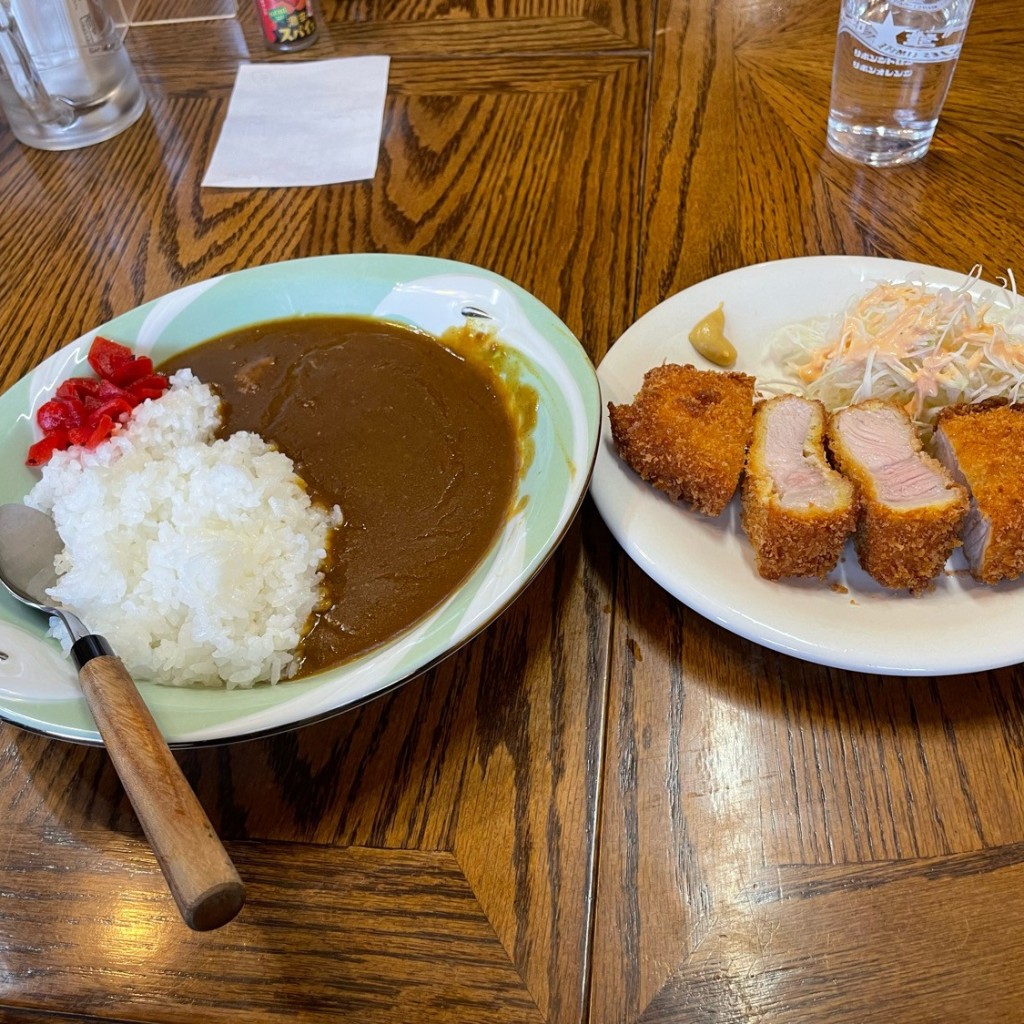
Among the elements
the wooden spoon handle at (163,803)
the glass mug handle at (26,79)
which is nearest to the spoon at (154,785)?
the wooden spoon handle at (163,803)

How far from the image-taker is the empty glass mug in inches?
82.1

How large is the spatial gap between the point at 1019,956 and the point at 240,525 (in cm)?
104

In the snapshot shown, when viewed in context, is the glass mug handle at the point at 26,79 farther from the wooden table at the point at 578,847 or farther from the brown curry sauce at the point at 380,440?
the wooden table at the point at 578,847

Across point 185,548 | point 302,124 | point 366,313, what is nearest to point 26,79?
point 302,124

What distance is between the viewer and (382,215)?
2.00 m

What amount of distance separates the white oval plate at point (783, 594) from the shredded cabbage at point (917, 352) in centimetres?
10

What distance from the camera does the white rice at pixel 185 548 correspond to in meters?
1.11

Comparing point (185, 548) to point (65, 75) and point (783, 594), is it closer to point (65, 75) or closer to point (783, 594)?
point (783, 594)

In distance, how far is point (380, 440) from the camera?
1.40m

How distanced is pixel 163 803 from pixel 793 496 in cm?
87

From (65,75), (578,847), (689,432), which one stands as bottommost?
(578,847)

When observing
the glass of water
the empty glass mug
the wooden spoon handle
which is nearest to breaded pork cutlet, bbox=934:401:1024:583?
the glass of water

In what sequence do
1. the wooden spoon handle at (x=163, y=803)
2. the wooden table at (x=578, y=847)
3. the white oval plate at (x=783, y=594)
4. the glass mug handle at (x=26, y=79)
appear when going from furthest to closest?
the glass mug handle at (x=26, y=79), the white oval plate at (x=783, y=594), the wooden table at (x=578, y=847), the wooden spoon handle at (x=163, y=803)

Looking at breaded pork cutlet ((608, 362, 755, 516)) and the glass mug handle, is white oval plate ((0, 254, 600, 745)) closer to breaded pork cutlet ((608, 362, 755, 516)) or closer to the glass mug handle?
breaded pork cutlet ((608, 362, 755, 516))
